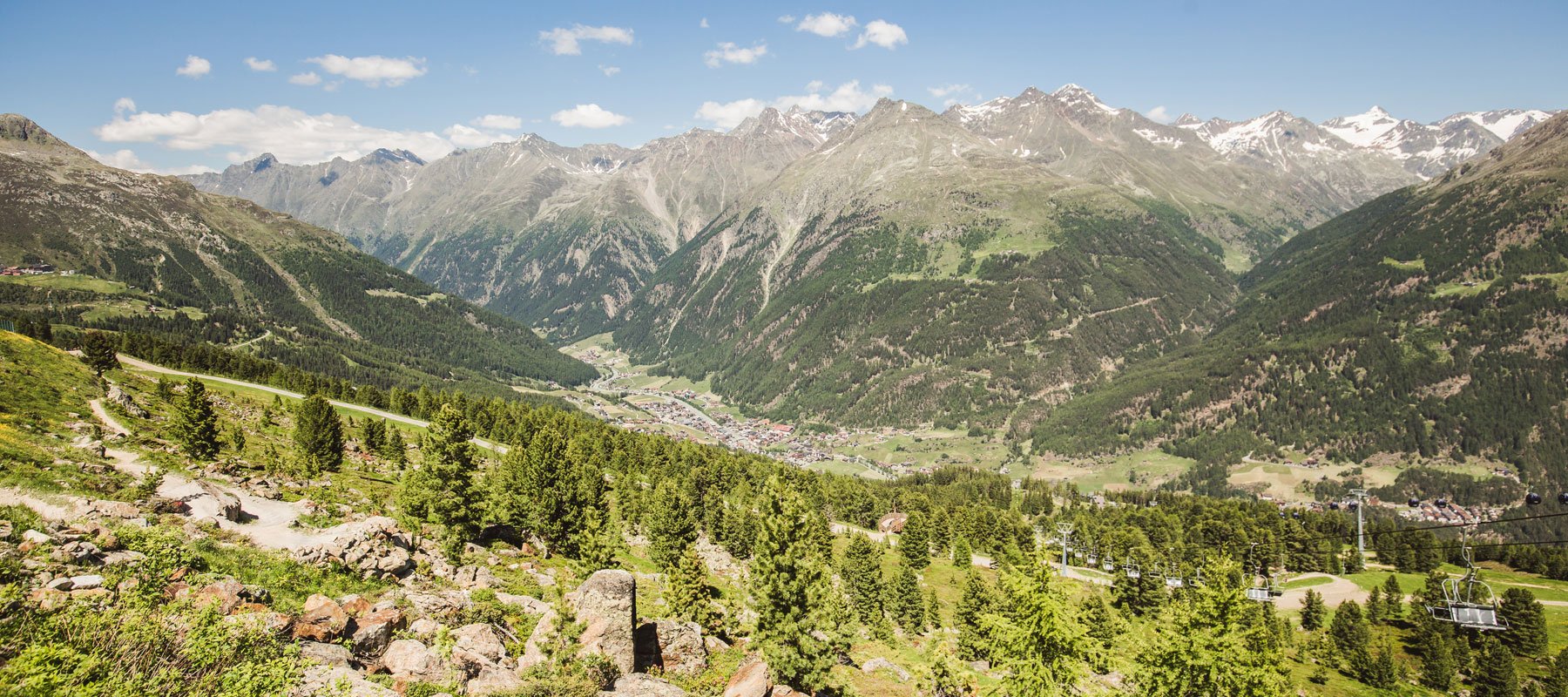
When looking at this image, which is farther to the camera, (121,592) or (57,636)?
(121,592)

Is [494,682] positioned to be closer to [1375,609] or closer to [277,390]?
[1375,609]

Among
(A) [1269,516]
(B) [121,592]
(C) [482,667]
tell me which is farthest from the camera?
(A) [1269,516]

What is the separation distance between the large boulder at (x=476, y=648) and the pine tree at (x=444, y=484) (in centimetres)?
1979

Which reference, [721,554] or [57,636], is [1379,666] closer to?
[721,554]

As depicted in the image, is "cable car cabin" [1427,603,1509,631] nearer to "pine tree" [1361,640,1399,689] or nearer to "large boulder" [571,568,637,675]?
"pine tree" [1361,640,1399,689]

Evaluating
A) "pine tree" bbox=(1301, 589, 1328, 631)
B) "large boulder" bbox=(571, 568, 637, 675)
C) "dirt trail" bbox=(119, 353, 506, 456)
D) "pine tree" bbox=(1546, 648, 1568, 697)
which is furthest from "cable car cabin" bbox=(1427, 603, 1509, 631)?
"dirt trail" bbox=(119, 353, 506, 456)

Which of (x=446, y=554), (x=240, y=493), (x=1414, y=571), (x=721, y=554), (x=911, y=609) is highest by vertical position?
(x=240, y=493)

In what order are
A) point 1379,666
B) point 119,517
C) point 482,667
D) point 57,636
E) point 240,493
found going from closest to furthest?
point 57,636 < point 482,667 < point 119,517 < point 240,493 < point 1379,666

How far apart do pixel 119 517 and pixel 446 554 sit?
16.1 metres

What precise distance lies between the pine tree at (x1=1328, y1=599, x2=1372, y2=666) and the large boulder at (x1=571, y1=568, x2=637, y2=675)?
282 ft

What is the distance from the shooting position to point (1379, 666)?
227 ft

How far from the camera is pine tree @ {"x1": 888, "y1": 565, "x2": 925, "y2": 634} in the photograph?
72.8m

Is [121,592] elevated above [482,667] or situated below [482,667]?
above

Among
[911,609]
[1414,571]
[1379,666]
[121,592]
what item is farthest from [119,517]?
[1414,571]
